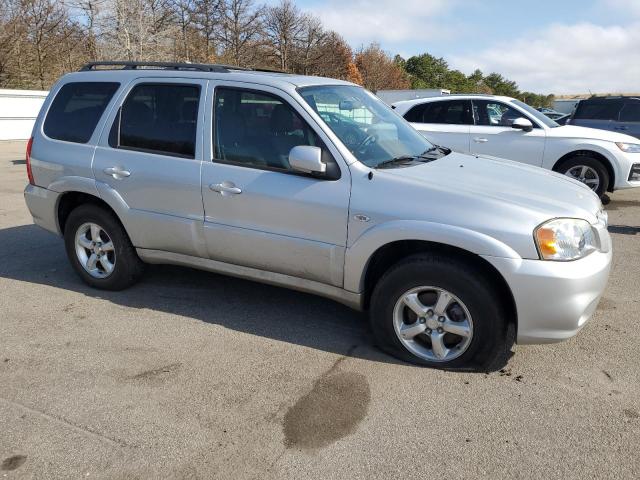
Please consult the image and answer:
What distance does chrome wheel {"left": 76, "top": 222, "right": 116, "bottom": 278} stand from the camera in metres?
4.82

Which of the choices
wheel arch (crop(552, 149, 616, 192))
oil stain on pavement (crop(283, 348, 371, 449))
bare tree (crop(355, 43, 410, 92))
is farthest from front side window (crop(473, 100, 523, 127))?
bare tree (crop(355, 43, 410, 92))

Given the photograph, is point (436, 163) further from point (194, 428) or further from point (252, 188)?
point (194, 428)

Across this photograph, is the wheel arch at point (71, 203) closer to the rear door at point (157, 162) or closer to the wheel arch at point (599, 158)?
the rear door at point (157, 162)

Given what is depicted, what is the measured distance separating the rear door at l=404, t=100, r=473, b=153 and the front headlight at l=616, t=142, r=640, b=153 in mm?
2279

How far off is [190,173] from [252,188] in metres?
0.58

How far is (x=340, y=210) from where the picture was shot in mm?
3598

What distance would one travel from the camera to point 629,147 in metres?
8.36

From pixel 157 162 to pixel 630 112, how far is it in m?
10.6

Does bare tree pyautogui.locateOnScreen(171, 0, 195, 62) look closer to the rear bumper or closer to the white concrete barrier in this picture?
the white concrete barrier

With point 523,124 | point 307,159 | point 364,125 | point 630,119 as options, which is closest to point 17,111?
point 523,124

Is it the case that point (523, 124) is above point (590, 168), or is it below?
above

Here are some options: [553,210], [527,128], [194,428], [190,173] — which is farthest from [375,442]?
[527,128]

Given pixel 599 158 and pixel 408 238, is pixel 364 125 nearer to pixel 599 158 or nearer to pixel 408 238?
pixel 408 238

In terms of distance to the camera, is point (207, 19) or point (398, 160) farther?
point (207, 19)
